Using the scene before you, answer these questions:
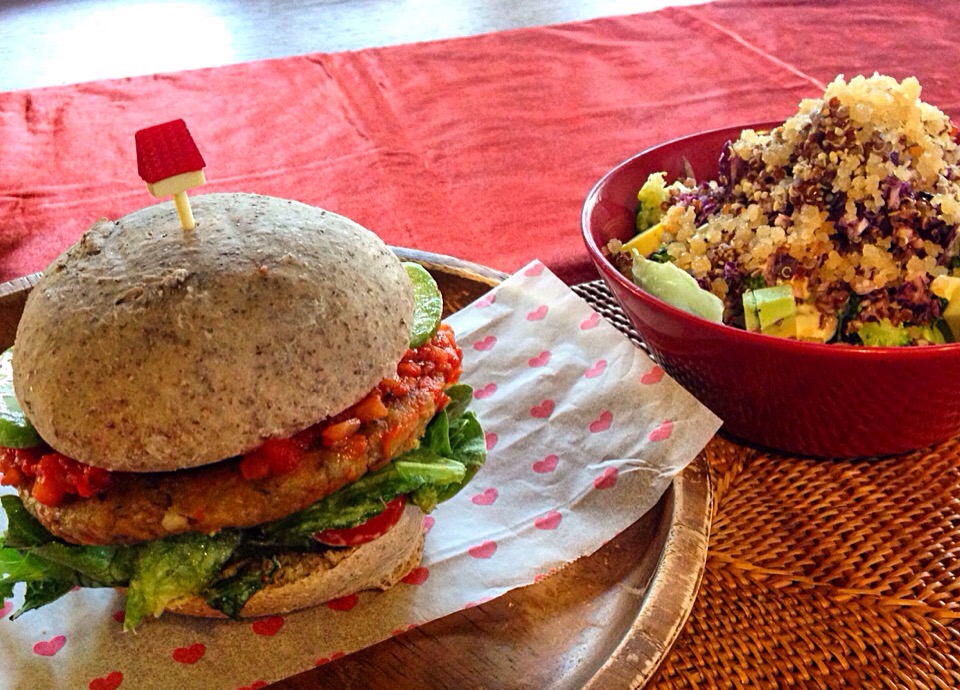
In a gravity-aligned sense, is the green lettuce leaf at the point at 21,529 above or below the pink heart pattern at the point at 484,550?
above

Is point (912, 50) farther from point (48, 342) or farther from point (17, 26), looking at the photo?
point (17, 26)

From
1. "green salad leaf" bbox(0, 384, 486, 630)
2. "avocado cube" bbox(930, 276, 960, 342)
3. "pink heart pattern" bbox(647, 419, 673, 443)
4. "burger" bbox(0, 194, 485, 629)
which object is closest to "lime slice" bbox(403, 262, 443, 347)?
"burger" bbox(0, 194, 485, 629)

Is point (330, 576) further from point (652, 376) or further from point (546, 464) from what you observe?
point (652, 376)

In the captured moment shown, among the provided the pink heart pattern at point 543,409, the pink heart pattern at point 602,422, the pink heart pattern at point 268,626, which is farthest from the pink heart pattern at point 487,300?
the pink heart pattern at point 268,626

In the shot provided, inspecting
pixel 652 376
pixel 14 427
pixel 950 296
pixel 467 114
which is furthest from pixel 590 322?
pixel 467 114

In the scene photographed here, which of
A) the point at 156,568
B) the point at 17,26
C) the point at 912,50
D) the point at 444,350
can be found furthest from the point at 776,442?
the point at 17,26

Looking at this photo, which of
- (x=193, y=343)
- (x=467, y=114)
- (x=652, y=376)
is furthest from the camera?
(x=467, y=114)

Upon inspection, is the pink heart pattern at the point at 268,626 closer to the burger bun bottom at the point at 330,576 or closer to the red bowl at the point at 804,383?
the burger bun bottom at the point at 330,576
